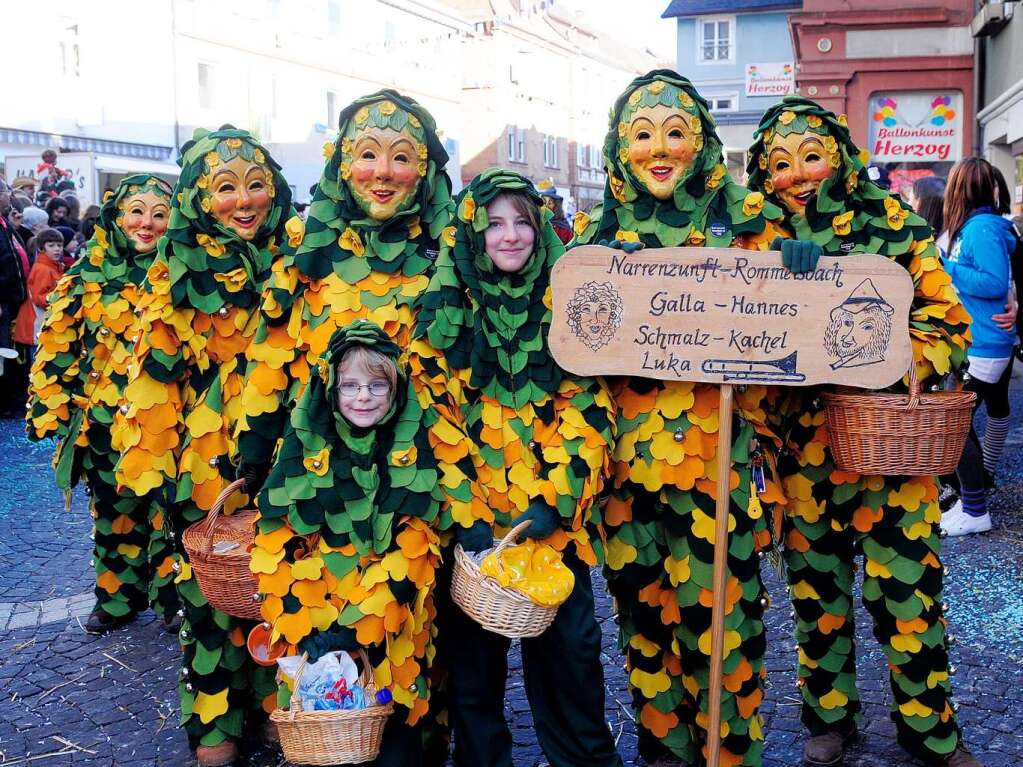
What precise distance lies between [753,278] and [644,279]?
0.31 meters

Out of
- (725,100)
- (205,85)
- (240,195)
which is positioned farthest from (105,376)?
(725,100)

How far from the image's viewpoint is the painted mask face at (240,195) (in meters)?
3.69

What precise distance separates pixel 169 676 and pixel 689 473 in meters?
2.57

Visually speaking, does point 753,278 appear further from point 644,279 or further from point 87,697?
point 87,697

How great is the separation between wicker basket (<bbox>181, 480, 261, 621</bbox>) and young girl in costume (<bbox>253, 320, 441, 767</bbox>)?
201 millimetres

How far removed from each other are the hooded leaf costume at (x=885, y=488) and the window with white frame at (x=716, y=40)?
1187 inches

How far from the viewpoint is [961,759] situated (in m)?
3.37

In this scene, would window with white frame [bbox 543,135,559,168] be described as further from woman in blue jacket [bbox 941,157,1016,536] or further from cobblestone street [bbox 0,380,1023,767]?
cobblestone street [bbox 0,380,1023,767]

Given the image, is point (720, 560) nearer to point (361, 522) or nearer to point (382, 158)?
point (361, 522)

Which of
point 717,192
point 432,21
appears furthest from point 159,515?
point 432,21

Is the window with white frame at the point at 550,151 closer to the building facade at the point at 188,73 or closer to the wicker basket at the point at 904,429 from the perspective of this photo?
the building facade at the point at 188,73

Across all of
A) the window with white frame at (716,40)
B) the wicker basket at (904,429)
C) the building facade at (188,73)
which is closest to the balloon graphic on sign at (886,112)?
the building facade at (188,73)

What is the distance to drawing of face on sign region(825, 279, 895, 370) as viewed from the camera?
2971mm

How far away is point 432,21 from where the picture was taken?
103 ft
